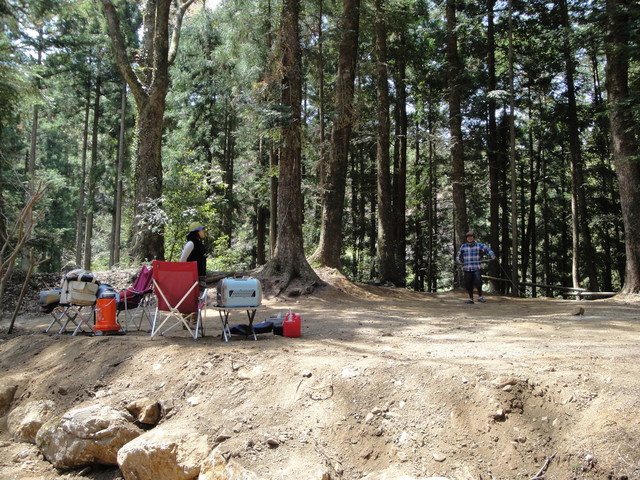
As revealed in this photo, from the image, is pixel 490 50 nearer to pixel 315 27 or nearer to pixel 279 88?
pixel 315 27

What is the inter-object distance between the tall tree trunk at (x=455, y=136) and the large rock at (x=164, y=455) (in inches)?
496

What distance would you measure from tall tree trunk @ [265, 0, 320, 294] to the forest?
0.13ft

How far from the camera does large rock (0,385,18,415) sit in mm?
5353

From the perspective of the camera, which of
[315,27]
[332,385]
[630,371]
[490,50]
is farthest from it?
[490,50]

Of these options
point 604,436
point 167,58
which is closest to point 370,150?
point 167,58

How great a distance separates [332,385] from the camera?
13.2 feet

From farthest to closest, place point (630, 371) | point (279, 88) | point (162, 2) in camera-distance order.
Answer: point (162, 2), point (279, 88), point (630, 371)

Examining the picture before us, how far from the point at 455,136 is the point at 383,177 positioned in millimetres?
2761

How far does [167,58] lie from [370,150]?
39.8 ft

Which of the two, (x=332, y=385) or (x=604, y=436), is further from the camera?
(x=332, y=385)

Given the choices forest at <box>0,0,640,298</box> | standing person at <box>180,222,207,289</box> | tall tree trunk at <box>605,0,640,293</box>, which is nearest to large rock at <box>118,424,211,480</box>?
standing person at <box>180,222,207,289</box>

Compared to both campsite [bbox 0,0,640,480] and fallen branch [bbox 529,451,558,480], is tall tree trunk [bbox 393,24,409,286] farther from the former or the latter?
fallen branch [bbox 529,451,558,480]

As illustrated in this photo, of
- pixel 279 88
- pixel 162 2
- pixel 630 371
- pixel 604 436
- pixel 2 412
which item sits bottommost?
pixel 2 412

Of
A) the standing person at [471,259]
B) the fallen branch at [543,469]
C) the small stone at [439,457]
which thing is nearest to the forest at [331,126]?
the standing person at [471,259]
